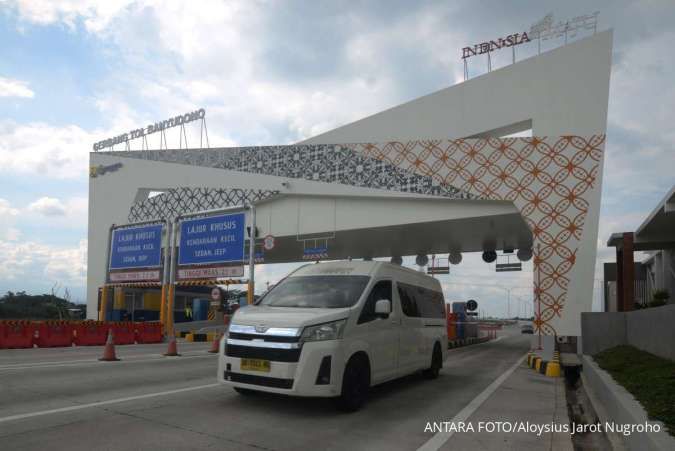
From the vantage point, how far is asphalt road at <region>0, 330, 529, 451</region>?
553cm

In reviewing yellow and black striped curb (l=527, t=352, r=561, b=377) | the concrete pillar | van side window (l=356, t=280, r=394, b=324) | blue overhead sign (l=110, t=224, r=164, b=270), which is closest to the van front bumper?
van side window (l=356, t=280, r=394, b=324)

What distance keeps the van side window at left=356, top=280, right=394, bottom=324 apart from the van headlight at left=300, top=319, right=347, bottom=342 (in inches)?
19.6

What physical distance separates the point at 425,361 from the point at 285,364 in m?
4.49

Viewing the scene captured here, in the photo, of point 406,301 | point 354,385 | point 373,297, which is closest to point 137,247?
point 406,301

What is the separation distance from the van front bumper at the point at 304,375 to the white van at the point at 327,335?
1cm

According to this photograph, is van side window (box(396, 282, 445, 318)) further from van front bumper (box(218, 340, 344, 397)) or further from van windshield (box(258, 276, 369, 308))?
van front bumper (box(218, 340, 344, 397))

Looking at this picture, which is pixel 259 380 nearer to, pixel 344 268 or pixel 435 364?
pixel 344 268

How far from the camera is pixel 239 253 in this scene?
22.8 m

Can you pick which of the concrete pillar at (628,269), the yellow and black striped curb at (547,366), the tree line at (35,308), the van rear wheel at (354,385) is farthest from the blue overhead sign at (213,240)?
the tree line at (35,308)

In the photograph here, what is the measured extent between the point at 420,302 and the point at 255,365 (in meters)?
4.40

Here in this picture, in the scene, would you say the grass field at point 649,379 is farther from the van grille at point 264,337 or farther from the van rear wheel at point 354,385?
the van grille at point 264,337

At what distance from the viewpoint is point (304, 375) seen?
668 centimetres

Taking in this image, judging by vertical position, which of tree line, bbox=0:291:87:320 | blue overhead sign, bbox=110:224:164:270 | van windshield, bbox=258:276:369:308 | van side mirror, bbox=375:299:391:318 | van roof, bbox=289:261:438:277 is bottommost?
tree line, bbox=0:291:87:320

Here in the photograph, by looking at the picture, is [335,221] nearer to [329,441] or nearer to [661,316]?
[661,316]
